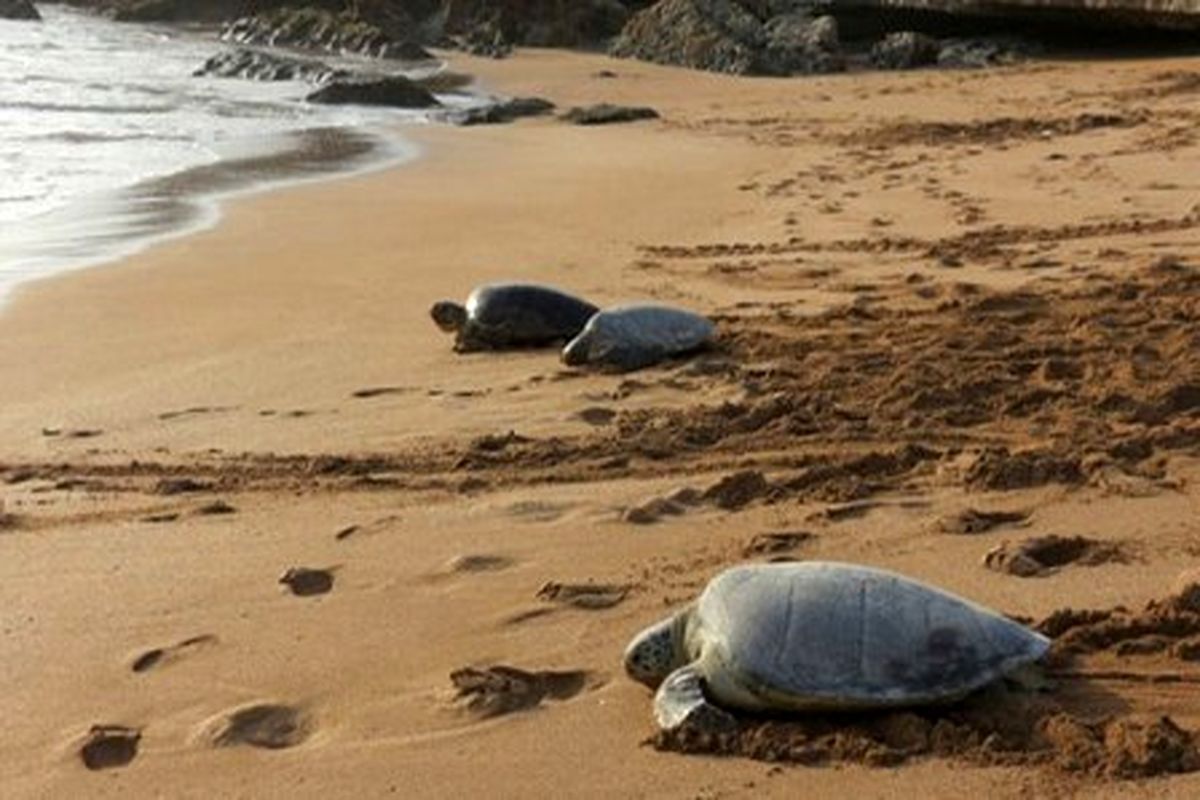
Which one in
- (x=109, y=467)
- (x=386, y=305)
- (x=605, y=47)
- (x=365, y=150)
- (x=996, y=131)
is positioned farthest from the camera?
(x=605, y=47)

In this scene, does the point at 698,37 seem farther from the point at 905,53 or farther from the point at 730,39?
the point at 905,53

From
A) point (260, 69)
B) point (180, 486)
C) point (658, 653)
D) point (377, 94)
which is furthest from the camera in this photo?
point (260, 69)

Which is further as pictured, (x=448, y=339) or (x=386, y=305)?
(x=386, y=305)

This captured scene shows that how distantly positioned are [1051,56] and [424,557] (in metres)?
20.2

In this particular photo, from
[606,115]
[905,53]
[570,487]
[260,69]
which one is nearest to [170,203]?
→ [606,115]

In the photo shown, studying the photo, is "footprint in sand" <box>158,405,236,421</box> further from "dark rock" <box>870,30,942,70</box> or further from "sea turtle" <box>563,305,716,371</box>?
"dark rock" <box>870,30,942,70</box>

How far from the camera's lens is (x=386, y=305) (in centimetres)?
896

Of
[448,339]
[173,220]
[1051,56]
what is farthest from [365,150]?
[1051,56]

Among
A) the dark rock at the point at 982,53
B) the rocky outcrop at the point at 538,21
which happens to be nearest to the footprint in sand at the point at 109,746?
the dark rock at the point at 982,53

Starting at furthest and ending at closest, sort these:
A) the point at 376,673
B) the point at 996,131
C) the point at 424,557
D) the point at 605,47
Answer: the point at 605,47
the point at 996,131
the point at 424,557
the point at 376,673

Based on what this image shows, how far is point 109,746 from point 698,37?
23.2 meters

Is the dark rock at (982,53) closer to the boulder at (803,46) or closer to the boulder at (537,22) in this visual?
the boulder at (803,46)

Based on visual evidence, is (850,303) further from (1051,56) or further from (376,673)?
(1051,56)

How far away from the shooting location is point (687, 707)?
3566 millimetres
